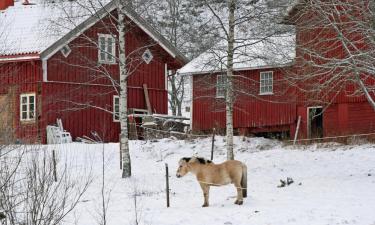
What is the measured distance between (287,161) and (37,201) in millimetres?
14436

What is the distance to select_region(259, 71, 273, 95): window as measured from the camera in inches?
1212

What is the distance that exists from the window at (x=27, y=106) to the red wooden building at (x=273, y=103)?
7.53 m

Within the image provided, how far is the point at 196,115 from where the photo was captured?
33.4 metres

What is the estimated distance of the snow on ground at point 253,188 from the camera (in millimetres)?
13547

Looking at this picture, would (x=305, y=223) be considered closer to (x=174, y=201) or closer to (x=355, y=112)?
(x=174, y=201)

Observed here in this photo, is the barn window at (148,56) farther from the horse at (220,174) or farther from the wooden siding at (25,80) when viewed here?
the horse at (220,174)

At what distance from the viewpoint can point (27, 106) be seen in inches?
1222

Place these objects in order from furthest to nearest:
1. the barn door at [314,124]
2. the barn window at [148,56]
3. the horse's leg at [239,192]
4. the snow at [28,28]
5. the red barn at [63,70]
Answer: the barn window at [148,56] → the red barn at [63,70] → the snow at [28,28] → the barn door at [314,124] → the horse's leg at [239,192]

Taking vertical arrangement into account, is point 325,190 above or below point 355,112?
below

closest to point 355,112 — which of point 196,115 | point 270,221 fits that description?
point 196,115

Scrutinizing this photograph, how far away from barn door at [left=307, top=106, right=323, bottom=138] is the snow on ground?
6.10ft

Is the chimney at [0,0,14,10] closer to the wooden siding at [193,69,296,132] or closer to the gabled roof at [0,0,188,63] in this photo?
the gabled roof at [0,0,188,63]

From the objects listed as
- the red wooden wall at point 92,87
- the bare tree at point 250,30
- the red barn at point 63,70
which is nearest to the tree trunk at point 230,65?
the bare tree at point 250,30

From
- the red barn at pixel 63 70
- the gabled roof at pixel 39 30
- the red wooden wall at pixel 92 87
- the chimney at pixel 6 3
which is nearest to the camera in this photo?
the gabled roof at pixel 39 30
